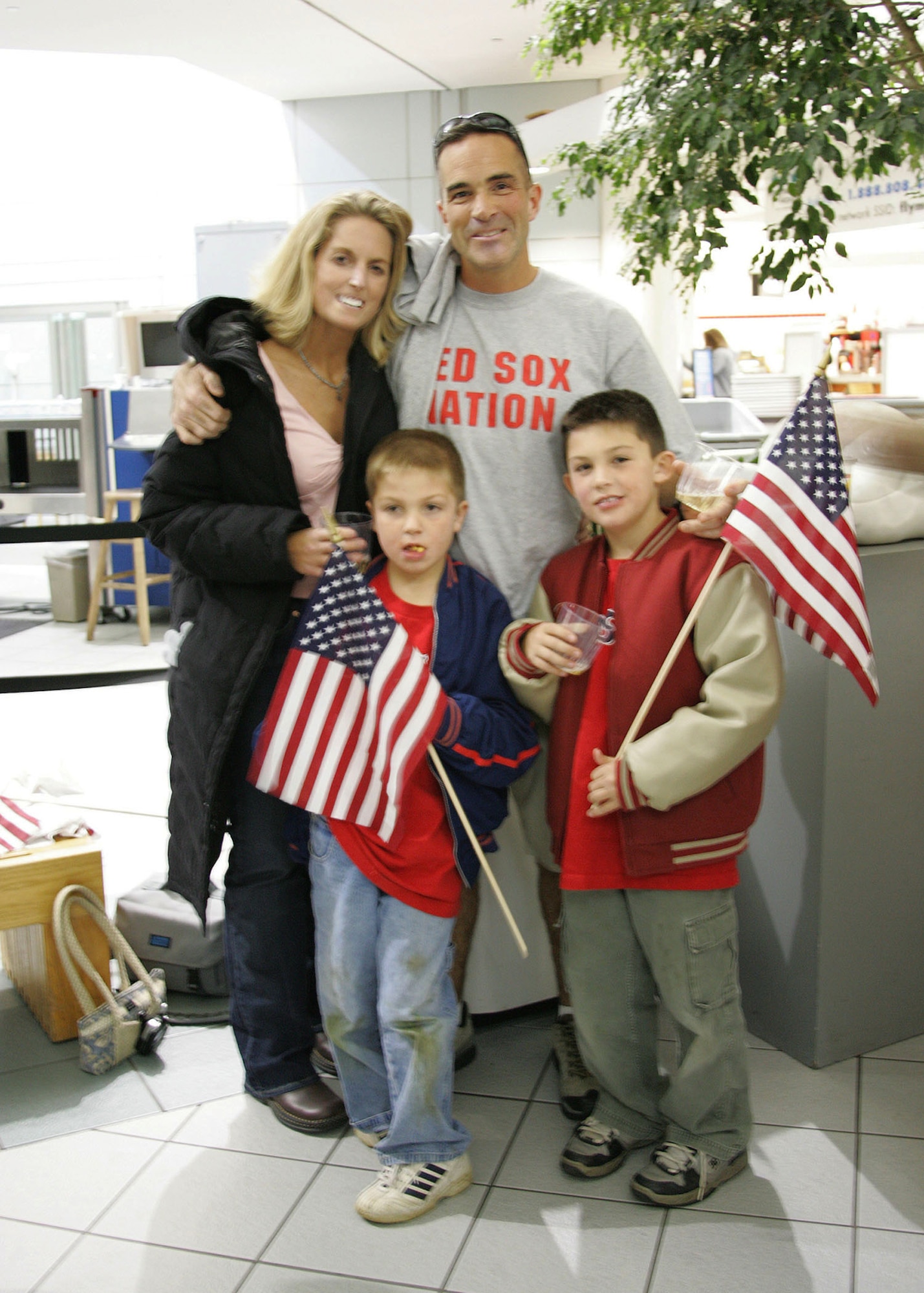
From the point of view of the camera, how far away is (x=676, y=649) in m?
1.90

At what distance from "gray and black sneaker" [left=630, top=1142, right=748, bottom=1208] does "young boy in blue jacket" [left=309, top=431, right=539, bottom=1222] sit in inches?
13.1

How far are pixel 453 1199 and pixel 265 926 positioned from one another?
0.62 meters

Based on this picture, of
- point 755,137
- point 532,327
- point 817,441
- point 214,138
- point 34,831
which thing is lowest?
point 34,831

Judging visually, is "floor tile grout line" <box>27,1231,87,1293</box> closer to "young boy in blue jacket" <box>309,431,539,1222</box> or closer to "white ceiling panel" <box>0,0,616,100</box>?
"young boy in blue jacket" <box>309,431,539,1222</box>

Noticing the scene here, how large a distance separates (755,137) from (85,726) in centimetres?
401

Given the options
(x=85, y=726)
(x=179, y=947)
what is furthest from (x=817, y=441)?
(x=85, y=726)

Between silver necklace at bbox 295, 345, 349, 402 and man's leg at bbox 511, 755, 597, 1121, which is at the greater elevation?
silver necklace at bbox 295, 345, 349, 402

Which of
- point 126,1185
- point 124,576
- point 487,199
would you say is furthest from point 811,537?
point 124,576

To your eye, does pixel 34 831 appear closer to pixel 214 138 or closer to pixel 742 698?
pixel 742 698

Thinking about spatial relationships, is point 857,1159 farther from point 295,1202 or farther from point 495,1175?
point 295,1202

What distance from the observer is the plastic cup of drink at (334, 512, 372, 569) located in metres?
1.98

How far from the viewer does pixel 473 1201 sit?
205 centimetres

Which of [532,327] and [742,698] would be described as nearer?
[742,698]

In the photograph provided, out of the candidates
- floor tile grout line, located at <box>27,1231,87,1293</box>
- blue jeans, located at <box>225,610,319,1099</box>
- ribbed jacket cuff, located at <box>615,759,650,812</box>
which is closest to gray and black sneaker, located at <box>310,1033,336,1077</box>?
blue jeans, located at <box>225,610,319,1099</box>
